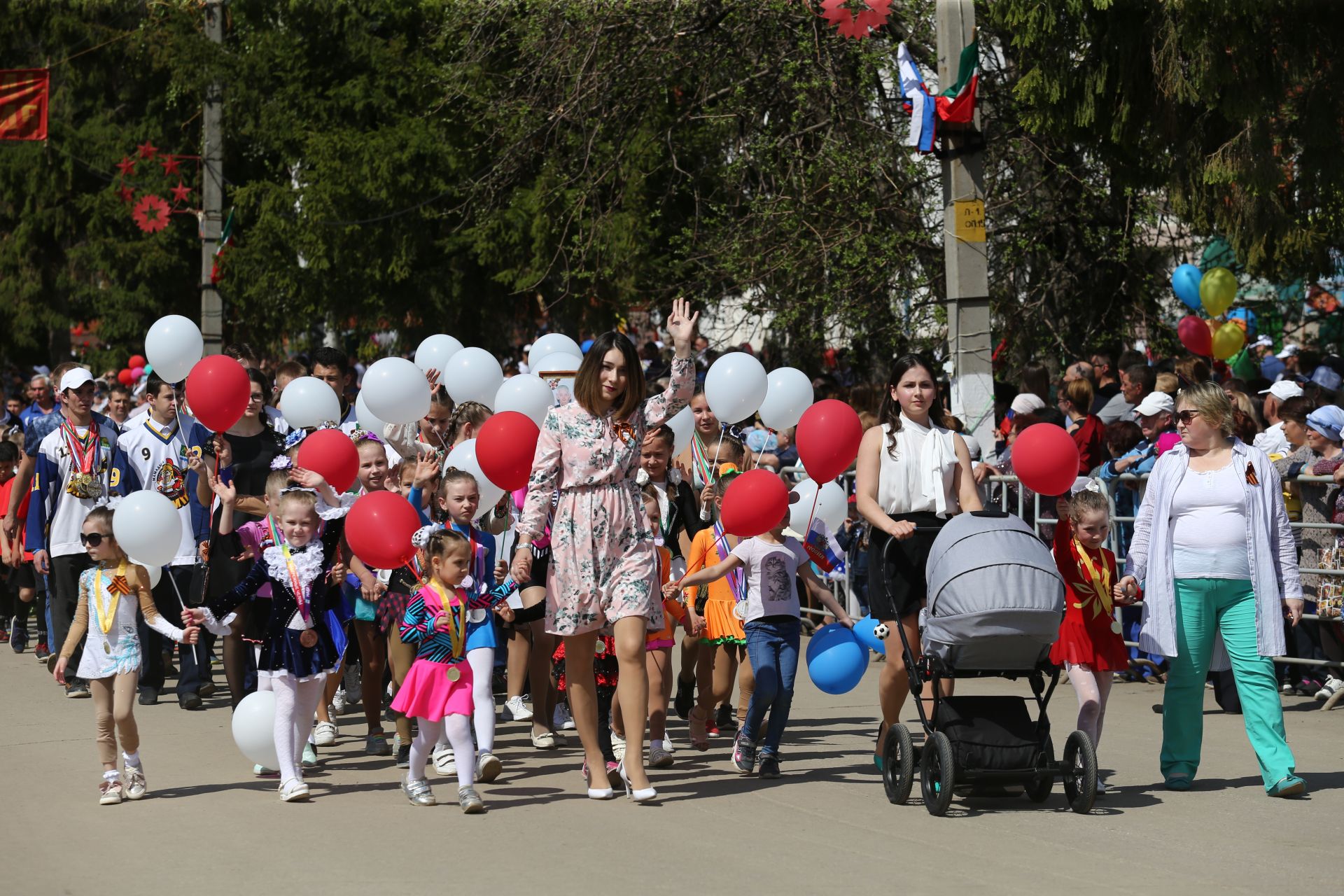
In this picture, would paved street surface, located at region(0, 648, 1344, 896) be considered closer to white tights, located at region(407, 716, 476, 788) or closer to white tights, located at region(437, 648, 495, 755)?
white tights, located at region(407, 716, 476, 788)

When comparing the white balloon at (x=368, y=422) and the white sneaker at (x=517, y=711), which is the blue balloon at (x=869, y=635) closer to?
the white sneaker at (x=517, y=711)

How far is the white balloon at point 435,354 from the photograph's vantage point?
10.7 metres

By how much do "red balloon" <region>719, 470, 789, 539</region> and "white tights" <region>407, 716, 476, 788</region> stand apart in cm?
155

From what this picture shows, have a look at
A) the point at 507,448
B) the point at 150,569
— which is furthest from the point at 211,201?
the point at 507,448

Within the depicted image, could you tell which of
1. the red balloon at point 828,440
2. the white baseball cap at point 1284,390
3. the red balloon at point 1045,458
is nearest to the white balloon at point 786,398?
the red balloon at point 828,440

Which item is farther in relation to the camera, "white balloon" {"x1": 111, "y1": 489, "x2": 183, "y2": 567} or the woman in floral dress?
"white balloon" {"x1": 111, "y1": 489, "x2": 183, "y2": 567}

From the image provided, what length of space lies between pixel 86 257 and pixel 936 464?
25529 mm

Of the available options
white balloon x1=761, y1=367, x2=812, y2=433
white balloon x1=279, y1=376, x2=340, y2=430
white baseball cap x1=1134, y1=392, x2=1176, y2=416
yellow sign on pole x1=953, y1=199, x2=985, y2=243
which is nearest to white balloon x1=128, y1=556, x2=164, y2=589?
white balloon x1=279, y1=376, x2=340, y2=430

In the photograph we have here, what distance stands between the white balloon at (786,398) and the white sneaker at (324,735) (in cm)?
293

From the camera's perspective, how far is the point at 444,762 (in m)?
7.76

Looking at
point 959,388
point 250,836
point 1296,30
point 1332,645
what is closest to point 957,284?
point 959,388

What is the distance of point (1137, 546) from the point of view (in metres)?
7.80

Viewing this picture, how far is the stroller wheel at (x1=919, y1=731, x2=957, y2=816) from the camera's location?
6.82m

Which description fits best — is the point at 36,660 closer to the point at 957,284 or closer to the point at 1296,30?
the point at 957,284
